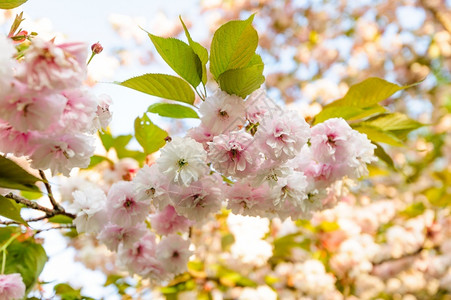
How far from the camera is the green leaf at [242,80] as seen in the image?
0.66 meters

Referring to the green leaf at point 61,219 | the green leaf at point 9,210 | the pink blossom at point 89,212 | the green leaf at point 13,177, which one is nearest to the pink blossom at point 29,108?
the green leaf at point 13,177

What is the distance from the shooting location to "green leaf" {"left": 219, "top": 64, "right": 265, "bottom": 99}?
26.0 inches

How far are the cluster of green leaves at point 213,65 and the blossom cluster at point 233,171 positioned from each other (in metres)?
0.04

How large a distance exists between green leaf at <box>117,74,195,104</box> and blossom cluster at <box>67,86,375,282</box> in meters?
0.08

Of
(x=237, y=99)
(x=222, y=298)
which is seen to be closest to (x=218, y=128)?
(x=237, y=99)

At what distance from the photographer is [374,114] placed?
973 mm

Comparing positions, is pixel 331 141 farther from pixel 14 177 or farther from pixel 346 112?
pixel 14 177

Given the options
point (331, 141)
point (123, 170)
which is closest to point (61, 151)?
point (331, 141)

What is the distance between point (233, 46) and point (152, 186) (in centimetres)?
30

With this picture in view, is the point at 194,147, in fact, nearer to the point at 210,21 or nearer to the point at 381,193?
the point at 381,193

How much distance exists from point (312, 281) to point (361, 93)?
130 cm

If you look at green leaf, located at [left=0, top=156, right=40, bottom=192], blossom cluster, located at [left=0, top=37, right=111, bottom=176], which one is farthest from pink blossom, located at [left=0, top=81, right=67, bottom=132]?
green leaf, located at [left=0, top=156, right=40, bottom=192]

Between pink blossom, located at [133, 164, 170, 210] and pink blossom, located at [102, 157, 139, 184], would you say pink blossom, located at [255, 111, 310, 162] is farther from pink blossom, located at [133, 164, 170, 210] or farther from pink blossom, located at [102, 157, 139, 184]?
pink blossom, located at [102, 157, 139, 184]

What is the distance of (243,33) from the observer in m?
0.70
